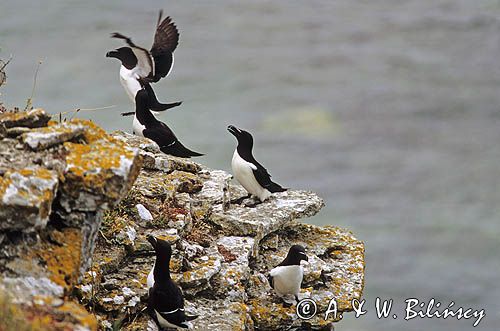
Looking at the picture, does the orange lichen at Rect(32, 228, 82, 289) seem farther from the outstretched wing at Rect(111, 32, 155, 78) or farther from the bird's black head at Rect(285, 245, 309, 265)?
the outstretched wing at Rect(111, 32, 155, 78)

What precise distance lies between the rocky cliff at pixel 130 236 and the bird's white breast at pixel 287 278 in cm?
22

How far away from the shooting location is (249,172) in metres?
12.4

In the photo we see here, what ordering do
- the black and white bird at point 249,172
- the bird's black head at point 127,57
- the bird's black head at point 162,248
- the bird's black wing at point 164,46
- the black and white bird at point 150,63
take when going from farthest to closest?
the bird's black wing at point 164,46
the bird's black head at point 127,57
the black and white bird at point 150,63
the black and white bird at point 249,172
the bird's black head at point 162,248

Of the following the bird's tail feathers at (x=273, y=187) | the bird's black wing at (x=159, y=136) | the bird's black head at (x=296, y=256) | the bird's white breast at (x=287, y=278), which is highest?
the bird's black wing at (x=159, y=136)

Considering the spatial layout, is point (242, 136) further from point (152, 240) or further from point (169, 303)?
point (169, 303)

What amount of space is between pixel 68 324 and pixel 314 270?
18.1ft

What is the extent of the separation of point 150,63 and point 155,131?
1653mm

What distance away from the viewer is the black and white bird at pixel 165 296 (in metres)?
9.28

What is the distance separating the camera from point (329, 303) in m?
11.7

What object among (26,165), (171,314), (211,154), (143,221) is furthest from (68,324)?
(211,154)

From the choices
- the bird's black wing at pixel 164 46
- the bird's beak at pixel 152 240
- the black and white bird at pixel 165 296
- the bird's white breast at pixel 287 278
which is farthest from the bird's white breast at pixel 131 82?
the black and white bird at pixel 165 296

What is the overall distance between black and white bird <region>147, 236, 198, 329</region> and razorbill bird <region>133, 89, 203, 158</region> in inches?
144

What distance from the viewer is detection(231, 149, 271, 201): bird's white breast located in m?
12.4

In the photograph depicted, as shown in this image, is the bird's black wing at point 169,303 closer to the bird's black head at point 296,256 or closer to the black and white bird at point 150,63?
the bird's black head at point 296,256
